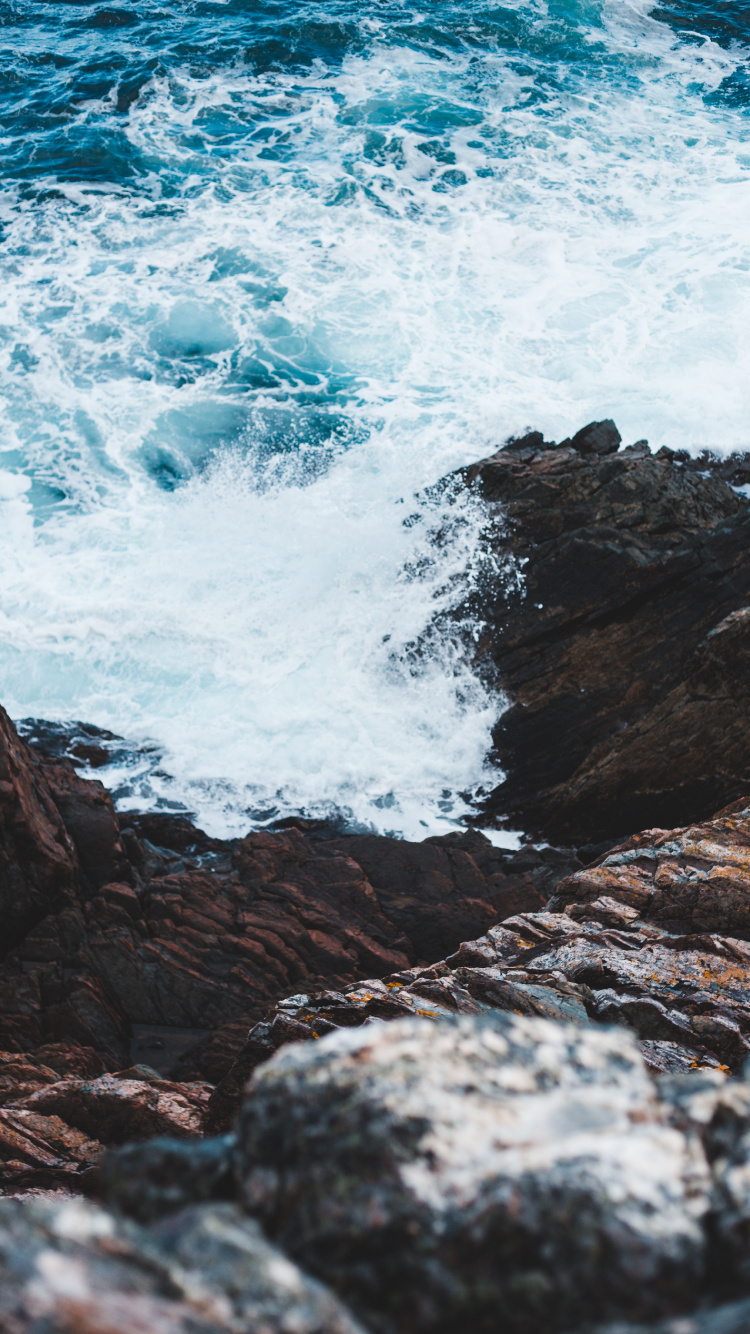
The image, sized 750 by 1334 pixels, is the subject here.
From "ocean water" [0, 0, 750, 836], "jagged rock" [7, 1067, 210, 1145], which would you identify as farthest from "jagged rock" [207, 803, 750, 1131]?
"ocean water" [0, 0, 750, 836]

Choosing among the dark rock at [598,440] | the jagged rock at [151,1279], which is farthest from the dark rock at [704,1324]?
Answer: the dark rock at [598,440]

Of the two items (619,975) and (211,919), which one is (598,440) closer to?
(211,919)

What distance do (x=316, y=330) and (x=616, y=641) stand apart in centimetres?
1427

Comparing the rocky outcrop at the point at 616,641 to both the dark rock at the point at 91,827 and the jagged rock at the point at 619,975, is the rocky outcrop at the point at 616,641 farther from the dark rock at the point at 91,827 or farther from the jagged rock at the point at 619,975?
the dark rock at the point at 91,827

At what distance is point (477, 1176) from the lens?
220 cm

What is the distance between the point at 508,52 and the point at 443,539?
27.9 meters

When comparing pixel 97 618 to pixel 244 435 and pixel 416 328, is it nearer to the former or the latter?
pixel 244 435

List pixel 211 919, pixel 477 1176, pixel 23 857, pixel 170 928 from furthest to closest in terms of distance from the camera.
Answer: pixel 211 919
pixel 170 928
pixel 23 857
pixel 477 1176

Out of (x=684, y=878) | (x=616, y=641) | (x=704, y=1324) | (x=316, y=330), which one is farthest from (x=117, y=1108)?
(x=316, y=330)

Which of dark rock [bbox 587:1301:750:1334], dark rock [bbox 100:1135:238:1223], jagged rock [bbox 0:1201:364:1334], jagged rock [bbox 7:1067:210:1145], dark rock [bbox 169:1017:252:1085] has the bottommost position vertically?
dark rock [bbox 169:1017:252:1085]

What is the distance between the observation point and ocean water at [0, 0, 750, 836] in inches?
643

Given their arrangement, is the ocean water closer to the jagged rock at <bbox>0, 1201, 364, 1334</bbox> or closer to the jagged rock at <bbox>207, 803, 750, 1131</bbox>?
the jagged rock at <bbox>207, 803, 750, 1131</bbox>

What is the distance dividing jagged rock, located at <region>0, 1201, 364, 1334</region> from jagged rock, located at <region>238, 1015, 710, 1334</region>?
11cm

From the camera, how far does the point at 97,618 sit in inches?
697
